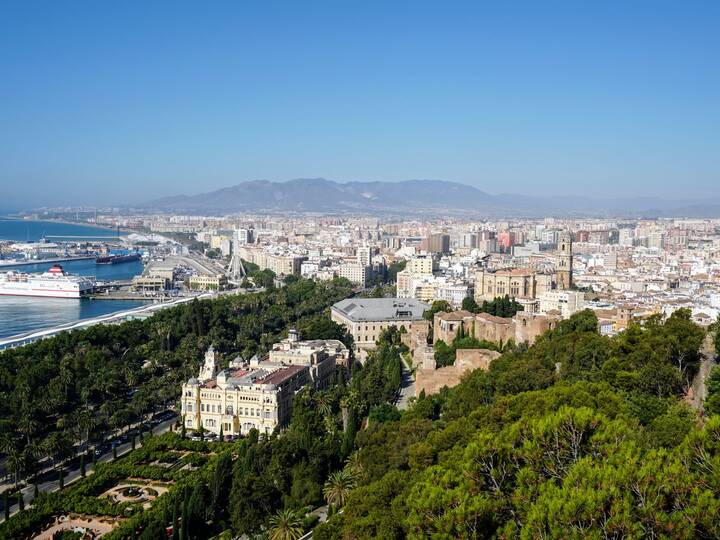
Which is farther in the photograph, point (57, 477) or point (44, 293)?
point (44, 293)

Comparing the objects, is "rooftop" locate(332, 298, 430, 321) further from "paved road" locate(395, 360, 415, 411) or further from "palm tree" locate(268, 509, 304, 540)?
"palm tree" locate(268, 509, 304, 540)

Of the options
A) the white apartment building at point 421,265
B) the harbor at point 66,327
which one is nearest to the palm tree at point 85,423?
the harbor at point 66,327

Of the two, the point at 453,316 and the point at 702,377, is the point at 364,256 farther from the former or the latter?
the point at 702,377

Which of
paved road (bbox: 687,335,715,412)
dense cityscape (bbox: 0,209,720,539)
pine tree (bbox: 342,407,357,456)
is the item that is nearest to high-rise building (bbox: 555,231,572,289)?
dense cityscape (bbox: 0,209,720,539)

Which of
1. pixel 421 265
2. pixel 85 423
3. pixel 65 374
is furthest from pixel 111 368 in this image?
pixel 421 265

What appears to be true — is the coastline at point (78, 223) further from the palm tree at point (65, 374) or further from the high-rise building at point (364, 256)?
the palm tree at point (65, 374)

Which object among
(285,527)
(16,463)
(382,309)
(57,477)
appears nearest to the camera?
(285,527)

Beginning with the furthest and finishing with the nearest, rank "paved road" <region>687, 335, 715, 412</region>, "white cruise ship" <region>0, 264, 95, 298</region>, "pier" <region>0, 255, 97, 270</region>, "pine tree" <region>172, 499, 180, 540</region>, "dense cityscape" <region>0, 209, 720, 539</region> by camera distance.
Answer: "pier" <region>0, 255, 97, 270</region>
"white cruise ship" <region>0, 264, 95, 298</region>
"pine tree" <region>172, 499, 180, 540</region>
"paved road" <region>687, 335, 715, 412</region>
"dense cityscape" <region>0, 209, 720, 539</region>
